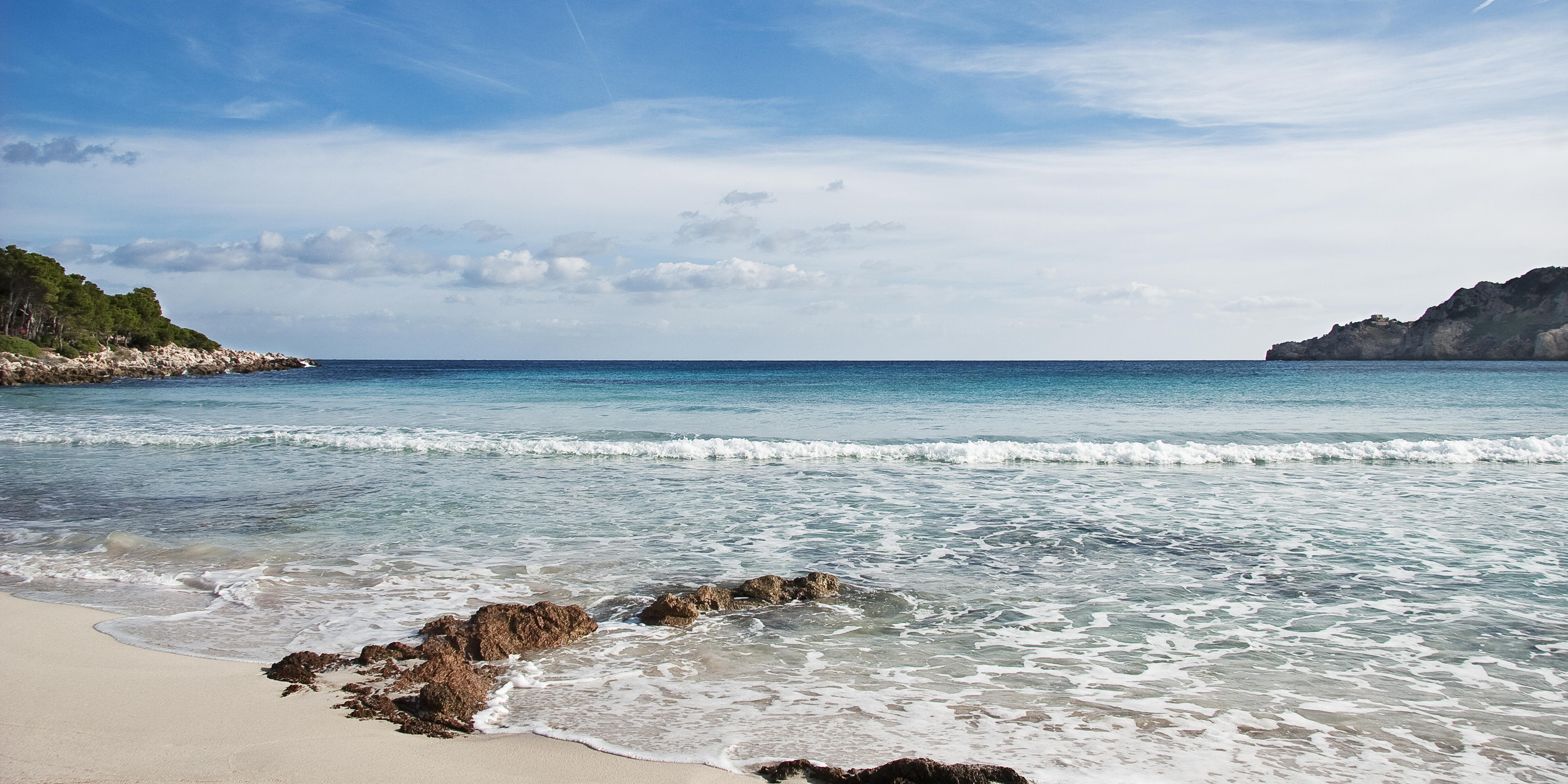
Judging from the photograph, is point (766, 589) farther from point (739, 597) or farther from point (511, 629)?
point (511, 629)

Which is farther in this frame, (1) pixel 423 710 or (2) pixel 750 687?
(2) pixel 750 687

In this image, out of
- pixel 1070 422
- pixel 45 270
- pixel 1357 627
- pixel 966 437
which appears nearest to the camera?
pixel 1357 627

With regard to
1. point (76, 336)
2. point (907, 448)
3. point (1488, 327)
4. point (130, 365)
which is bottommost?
point (907, 448)

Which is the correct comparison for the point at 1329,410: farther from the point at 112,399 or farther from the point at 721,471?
the point at 112,399

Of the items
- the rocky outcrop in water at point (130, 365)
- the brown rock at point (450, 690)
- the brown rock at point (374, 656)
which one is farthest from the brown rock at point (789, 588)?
the rocky outcrop in water at point (130, 365)

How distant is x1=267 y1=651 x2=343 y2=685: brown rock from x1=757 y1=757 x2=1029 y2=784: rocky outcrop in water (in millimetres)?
3152

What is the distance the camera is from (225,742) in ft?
14.1

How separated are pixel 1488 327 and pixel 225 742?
462ft

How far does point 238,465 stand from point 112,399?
26.7 metres

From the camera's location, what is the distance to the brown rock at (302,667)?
518 cm

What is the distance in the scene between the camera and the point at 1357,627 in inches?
252

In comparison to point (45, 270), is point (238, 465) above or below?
below

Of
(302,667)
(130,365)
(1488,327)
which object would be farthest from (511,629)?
(1488,327)

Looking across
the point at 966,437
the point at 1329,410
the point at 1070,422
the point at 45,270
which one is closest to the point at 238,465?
the point at 966,437
